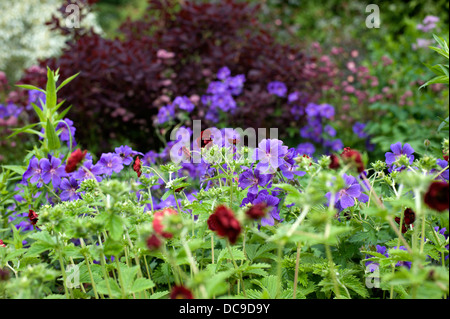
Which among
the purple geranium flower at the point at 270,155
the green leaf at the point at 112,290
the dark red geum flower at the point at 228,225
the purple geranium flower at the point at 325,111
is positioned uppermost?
the purple geranium flower at the point at 325,111

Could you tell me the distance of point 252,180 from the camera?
1.37m

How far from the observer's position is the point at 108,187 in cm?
93

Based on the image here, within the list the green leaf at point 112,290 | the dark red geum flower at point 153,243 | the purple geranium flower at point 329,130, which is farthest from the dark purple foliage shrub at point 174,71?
the dark red geum flower at point 153,243

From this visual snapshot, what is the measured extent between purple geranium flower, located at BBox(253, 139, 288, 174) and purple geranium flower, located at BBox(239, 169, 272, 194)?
0.13 ft

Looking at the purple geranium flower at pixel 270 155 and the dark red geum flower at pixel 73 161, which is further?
the purple geranium flower at pixel 270 155

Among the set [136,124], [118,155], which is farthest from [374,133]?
[118,155]

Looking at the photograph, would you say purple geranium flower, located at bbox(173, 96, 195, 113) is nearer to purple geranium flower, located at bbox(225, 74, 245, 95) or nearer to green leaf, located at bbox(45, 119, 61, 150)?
purple geranium flower, located at bbox(225, 74, 245, 95)

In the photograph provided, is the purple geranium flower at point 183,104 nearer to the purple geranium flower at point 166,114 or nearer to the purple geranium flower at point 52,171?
the purple geranium flower at point 166,114

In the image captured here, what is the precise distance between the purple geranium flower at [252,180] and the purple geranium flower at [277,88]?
6.34 ft

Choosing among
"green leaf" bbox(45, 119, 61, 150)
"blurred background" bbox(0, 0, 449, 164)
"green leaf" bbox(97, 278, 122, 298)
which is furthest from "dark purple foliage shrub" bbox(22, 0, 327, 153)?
"green leaf" bbox(97, 278, 122, 298)

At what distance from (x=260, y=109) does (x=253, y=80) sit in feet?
1.04

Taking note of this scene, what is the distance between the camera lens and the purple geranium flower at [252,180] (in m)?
1.35
